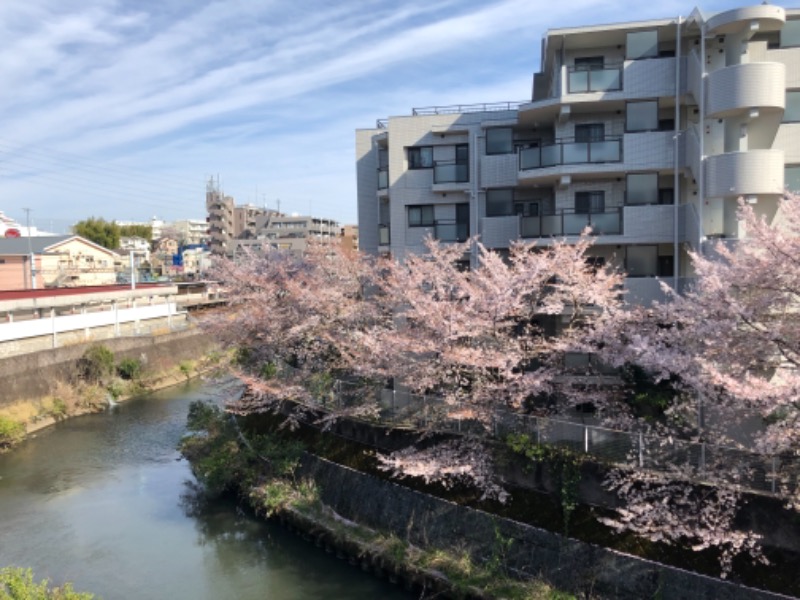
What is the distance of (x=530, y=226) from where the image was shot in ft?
58.0

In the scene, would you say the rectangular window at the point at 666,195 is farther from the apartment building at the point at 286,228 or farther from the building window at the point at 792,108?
the apartment building at the point at 286,228

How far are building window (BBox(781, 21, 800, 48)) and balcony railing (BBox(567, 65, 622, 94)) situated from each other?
381 cm

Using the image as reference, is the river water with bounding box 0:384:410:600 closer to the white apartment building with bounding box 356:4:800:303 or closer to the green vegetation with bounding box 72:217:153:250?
the white apartment building with bounding box 356:4:800:303

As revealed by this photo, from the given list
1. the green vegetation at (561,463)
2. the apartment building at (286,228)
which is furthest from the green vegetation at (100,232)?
the green vegetation at (561,463)

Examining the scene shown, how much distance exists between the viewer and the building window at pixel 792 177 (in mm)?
14938

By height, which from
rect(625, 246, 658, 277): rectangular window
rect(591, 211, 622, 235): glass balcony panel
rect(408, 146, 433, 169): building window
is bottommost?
rect(625, 246, 658, 277): rectangular window

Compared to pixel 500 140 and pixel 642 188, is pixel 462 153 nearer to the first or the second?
pixel 500 140

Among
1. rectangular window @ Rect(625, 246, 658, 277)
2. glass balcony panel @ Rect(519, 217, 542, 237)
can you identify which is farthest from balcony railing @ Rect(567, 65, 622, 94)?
rectangular window @ Rect(625, 246, 658, 277)

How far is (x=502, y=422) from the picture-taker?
13914 millimetres

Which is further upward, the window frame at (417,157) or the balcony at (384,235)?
the window frame at (417,157)

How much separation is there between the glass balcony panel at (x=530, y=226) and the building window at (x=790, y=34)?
7.24m

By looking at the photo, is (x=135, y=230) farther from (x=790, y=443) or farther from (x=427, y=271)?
(x=790, y=443)

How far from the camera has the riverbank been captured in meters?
25.1

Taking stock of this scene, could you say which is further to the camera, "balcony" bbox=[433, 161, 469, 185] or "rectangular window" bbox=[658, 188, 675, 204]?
"balcony" bbox=[433, 161, 469, 185]
